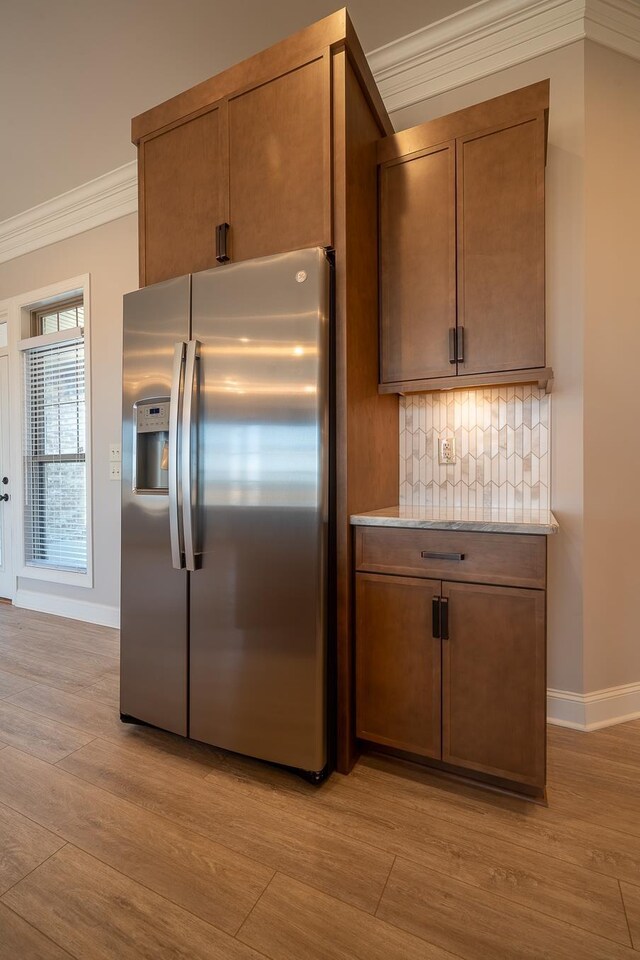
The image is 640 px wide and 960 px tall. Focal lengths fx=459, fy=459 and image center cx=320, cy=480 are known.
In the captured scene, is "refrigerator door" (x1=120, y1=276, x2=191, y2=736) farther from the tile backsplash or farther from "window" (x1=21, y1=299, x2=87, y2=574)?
"window" (x1=21, y1=299, x2=87, y2=574)

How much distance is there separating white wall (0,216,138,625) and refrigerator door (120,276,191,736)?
144 centimetres

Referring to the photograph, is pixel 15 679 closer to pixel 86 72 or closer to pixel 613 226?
pixel 86 72

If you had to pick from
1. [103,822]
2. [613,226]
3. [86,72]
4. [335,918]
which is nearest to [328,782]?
[335,918]

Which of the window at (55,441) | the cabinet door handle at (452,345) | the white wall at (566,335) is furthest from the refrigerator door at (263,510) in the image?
the window at (55,441)

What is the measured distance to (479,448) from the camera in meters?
2.16

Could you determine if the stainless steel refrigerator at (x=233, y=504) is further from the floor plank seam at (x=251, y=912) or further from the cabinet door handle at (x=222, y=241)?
the floor plank seam at (x=251, y=912)

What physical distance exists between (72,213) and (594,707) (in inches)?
178

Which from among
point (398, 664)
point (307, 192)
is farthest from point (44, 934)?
point (307, 192)

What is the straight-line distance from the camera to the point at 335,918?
114 cm

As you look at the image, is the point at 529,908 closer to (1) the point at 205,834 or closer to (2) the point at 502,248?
(1) the point at 205,834

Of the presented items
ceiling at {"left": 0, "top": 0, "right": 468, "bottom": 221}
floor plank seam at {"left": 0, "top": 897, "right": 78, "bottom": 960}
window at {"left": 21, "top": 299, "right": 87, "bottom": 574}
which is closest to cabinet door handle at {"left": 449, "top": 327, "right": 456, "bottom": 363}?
ceiling at {"left": 0, "top": 0, "right": 468, "bottom": 221}

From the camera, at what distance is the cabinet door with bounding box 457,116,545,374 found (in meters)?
1.77

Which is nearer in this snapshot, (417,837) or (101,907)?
(101,907)

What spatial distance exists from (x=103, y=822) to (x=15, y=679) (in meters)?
1.42
